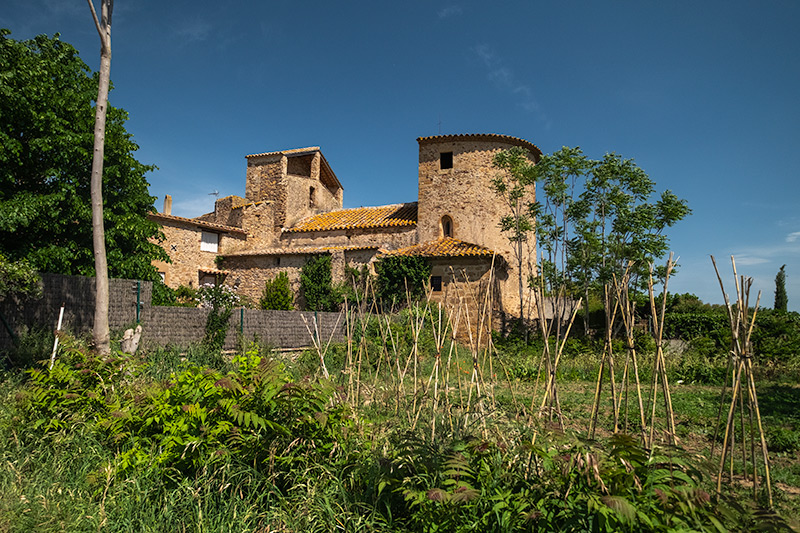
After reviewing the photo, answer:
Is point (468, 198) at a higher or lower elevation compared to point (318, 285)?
higher

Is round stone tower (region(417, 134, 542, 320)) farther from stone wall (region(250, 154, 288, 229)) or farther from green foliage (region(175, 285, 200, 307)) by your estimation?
green foliage (region(175, 285, 200, 307))

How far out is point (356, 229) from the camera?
18984 millimetres

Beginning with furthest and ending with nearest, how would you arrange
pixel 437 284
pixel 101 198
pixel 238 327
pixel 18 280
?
pixel 437 284 → pixel 238 327 → pixel 18 280 → pixel 101 198

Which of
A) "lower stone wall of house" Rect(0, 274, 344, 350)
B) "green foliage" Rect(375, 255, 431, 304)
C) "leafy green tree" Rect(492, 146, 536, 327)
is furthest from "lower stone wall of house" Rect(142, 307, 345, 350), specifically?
"leafy green tree" Rect(492, 146, 536, 327)

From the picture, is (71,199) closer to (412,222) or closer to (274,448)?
(274,448)

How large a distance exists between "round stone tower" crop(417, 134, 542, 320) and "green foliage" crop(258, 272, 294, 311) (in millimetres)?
5881

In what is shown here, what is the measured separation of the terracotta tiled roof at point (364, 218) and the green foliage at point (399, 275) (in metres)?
Answer: 2.45

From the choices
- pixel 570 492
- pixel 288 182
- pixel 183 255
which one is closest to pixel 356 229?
pixel 288 182

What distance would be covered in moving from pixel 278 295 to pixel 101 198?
38.6 feet

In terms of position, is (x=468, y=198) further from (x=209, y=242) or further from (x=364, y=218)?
(x=209, y=242)

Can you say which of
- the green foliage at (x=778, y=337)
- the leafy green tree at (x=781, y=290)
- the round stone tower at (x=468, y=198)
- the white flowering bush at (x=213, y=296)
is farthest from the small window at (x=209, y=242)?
the leafy green tree at (x=781, y=290)

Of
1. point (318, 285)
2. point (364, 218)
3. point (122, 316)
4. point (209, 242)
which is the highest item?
point (364, 218)

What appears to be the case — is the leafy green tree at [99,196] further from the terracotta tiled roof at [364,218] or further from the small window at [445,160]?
the small window at [445,160]

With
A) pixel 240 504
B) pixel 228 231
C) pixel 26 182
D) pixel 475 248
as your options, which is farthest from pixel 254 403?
pixel 228 231
